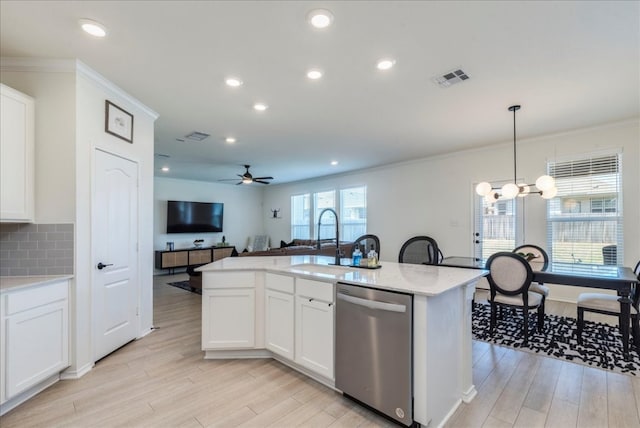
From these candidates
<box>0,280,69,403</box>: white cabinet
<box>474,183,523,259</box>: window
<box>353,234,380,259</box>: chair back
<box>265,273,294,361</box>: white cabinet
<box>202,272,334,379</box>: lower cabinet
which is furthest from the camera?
<box>353,234,380,259</box>: chair back

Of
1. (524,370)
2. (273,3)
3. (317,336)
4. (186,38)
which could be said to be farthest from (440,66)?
(524,370)

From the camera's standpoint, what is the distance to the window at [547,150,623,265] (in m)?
4.30

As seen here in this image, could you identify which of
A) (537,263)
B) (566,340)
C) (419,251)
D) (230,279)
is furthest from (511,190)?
(230,279)

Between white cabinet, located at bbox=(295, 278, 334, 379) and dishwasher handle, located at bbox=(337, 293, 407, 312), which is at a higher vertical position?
dishwasher handle, located at bbox=(337, 293, 407, 312)

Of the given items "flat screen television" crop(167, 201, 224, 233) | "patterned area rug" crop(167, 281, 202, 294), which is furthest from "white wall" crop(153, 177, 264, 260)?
"patterned area rug" crop(167, 281, 202, 294)

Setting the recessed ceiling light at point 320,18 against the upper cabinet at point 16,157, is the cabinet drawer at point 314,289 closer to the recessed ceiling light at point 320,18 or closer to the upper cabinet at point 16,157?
the recessed ceiling light at point 320,18

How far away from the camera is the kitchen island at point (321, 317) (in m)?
1.85

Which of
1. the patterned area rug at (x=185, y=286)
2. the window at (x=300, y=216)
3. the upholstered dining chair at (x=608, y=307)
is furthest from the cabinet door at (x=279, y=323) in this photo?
the window at (x=300, y=216)

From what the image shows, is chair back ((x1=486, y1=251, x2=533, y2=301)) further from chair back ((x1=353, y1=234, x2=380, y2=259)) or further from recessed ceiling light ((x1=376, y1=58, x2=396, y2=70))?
recessed ceiling light ((x1=376, y1=58, x2=396, y2=70))

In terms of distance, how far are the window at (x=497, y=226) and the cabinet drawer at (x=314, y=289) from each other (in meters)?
4.36

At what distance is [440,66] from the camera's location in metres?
2.64

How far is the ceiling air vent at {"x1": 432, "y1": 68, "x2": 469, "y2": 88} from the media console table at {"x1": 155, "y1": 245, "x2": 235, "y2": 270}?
593 centimetres

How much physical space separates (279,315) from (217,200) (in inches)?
295

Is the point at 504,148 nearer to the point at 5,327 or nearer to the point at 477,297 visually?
the point at 477,297
